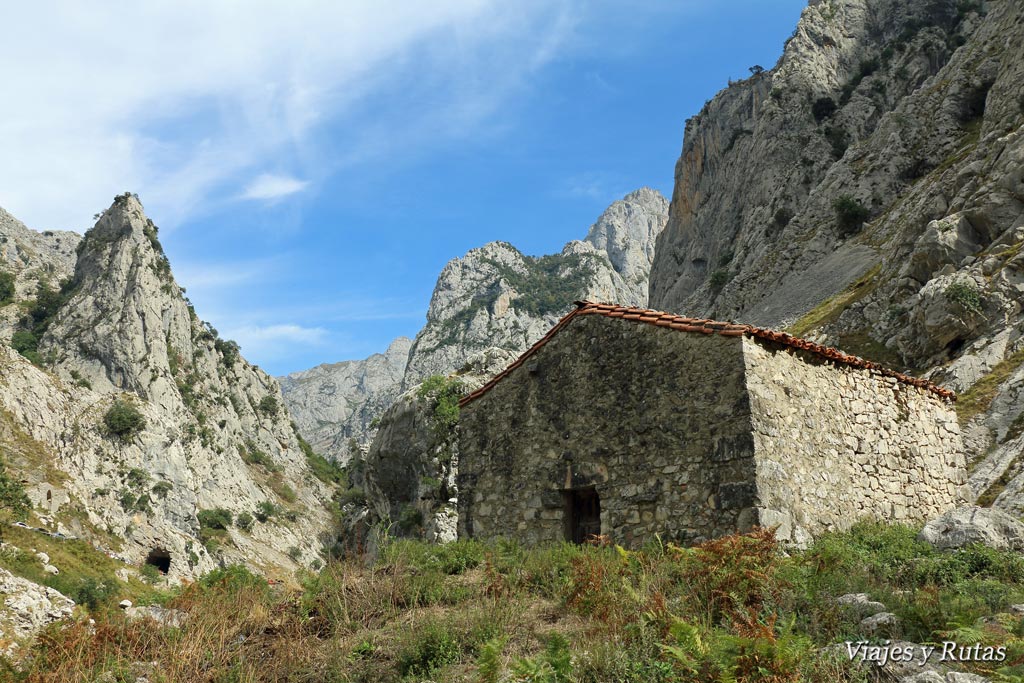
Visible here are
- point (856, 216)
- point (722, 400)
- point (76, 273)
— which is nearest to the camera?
point (722, 400)

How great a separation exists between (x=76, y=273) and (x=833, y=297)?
74213 mm

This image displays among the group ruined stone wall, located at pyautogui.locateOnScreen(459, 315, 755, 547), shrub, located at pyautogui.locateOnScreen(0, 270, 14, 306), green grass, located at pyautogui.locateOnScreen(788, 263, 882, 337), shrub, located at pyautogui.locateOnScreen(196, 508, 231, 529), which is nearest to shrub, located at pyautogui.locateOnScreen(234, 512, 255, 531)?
shrub, located at pyautogui.locateOnScreen(196, 508, 231, 529)

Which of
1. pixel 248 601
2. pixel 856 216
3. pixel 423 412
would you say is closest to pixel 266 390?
pixel 423 412

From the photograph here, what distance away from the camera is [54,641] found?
25.1 ft

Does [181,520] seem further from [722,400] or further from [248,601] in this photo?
[722,400]

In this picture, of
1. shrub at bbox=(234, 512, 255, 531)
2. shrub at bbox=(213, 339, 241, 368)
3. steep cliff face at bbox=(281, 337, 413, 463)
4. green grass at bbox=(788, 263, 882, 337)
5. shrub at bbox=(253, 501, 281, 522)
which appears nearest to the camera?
green grass at bbox=(788, 263, 882, 337)

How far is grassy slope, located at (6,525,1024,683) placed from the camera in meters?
5.92

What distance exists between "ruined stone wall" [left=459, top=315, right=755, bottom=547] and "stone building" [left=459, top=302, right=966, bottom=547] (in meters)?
0.03

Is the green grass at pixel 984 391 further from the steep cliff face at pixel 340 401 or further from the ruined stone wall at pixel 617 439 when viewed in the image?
the steep cliff face at pixel 340 401

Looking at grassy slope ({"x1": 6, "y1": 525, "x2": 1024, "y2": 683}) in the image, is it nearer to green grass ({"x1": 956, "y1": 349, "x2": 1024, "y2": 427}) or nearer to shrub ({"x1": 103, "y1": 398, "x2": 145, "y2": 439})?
green grass ({"x1": 956, "y1": 349, "x2": 1024, "y2": 427})

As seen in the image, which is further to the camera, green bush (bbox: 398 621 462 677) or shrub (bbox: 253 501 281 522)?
shrub (bbox: 253 501 281 522)

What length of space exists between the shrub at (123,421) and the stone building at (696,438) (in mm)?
49796

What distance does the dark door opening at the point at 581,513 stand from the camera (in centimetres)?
1291

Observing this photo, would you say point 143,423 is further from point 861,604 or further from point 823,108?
point 823,108
